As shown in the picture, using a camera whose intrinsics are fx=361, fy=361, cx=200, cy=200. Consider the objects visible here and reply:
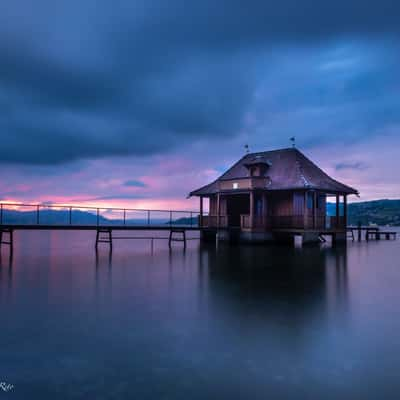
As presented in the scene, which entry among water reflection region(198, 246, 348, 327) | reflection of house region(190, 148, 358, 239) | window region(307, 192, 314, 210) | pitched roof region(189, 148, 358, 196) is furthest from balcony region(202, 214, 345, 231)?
water reflection region(198, 246, 348, 327)

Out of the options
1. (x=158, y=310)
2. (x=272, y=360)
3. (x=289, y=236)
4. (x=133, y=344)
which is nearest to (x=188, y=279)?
(x=158, y=310)

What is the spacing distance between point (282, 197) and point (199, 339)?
1948 cm

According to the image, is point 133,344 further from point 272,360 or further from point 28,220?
point 28,220

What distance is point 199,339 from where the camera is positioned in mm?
5207

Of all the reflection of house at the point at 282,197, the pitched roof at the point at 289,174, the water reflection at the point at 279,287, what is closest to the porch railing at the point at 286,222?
the reflection of house at the point at 282,197

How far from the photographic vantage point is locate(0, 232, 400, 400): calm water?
3742 millimetres

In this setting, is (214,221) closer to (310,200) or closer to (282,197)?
(282,197)

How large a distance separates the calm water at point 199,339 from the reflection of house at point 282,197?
1252 centimetres

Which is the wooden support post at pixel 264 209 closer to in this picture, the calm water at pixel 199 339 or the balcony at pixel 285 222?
the balcony at pixel 285 222

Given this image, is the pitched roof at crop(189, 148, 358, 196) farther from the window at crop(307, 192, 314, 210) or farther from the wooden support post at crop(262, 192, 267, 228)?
the window at crop(307, 192, 314, 210)

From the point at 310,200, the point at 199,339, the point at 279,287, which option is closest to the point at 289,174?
the point at 310,200

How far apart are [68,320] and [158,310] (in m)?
1.65

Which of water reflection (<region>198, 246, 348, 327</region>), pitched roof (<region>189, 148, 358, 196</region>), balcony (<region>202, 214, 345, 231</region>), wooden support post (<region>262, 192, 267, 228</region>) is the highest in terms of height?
pitched roof (<region>189, 148, 358, 196</region>)

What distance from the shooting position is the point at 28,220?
869 inches
